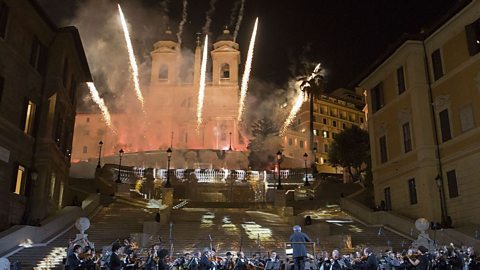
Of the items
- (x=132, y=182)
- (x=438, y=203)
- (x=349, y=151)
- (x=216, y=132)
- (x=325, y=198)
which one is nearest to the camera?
(x=438, y=203)

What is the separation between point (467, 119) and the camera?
2897cm

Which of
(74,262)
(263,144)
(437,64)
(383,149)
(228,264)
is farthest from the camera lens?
(263,144)

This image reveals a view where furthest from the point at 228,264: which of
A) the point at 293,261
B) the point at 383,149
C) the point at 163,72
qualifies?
the point at 163,72

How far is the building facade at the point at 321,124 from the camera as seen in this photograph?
4304 inches

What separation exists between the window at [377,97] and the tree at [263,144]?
40359 millimetres

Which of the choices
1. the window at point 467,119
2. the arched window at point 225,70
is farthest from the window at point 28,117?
the arched window at point 225,70

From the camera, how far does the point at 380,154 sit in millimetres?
38656

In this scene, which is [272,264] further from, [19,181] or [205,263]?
[19,181]

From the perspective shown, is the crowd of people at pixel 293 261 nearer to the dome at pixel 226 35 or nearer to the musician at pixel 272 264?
the musician at pixel 272 264

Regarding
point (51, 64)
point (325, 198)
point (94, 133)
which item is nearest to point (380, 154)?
point (325, 198)

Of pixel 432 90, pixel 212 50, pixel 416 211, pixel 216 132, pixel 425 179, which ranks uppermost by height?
pixel 212 50

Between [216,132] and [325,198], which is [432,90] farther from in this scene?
[216,132]

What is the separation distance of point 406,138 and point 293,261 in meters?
20.4

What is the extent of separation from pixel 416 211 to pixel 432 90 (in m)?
8.29
